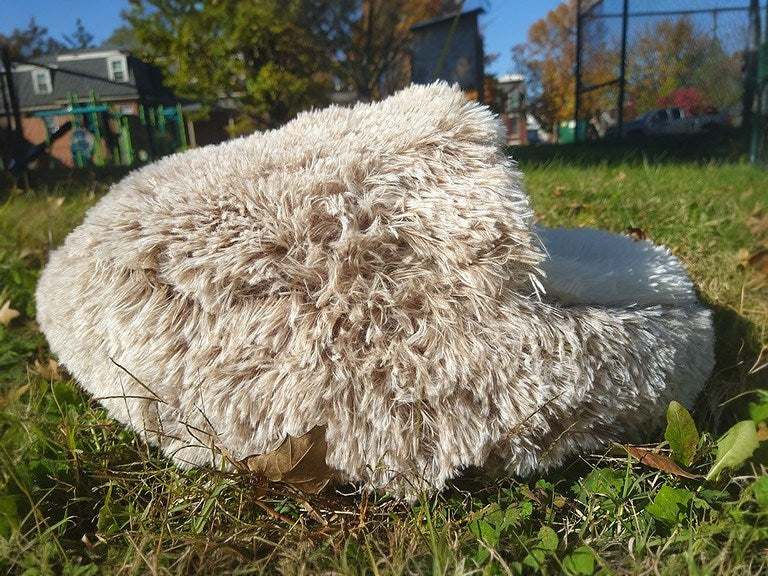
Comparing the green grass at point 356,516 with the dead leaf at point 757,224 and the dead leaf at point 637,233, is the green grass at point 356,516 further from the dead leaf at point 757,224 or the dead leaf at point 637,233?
the dead leaf at point 757,224

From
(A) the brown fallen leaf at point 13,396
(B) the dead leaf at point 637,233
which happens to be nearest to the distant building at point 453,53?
(B) the dead leaf at point 637,233

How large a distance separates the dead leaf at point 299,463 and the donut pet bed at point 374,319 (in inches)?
0.8

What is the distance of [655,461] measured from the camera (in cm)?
102

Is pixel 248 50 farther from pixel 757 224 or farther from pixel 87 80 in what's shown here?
pixel 87 80

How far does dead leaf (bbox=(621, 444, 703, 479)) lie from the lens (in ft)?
3.22

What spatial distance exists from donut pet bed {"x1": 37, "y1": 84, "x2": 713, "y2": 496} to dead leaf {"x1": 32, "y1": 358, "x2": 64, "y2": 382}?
0.50 m

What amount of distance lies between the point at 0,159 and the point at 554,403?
617cm

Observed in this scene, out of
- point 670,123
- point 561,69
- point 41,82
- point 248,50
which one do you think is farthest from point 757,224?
point 41,82

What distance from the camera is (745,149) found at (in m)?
5.68

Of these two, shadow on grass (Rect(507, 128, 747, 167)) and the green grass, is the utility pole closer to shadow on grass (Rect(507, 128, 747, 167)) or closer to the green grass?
shadow on grass (Rect(507, 128, 747, 167))

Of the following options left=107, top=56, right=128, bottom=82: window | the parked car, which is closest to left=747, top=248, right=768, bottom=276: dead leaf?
the parked car

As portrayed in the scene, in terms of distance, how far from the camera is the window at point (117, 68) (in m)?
29.3

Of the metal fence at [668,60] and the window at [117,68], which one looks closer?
the metal fence at [668,60]

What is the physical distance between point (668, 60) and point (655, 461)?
7.81m
